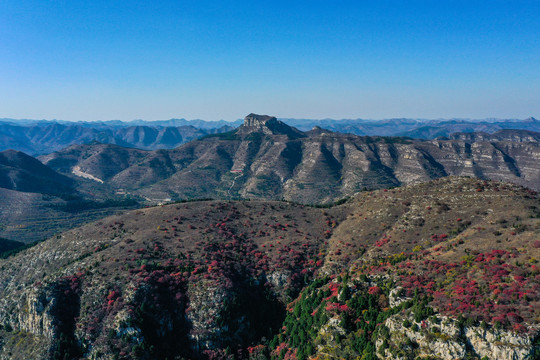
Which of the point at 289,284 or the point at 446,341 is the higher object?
the point at 446,341

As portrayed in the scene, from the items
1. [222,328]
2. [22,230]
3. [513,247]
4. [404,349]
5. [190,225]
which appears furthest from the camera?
[22,230]

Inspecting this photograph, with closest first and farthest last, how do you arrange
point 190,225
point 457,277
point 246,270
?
point 457,277 → point 246,270 → point 190,225

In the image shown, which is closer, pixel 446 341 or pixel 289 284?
pixel 446 341

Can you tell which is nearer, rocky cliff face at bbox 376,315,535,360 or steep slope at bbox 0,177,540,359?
rocky cliff face at bbox 376,315,535,360

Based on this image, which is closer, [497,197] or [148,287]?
[148,287]

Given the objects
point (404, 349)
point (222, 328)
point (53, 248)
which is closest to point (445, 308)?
point (404, 349)

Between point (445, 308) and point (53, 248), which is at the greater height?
point (445, 308)

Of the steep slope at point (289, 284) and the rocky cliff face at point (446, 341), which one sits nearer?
the rocky cliff face at point (446, 341)

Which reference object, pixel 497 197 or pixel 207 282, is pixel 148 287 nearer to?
pixel 207 282
